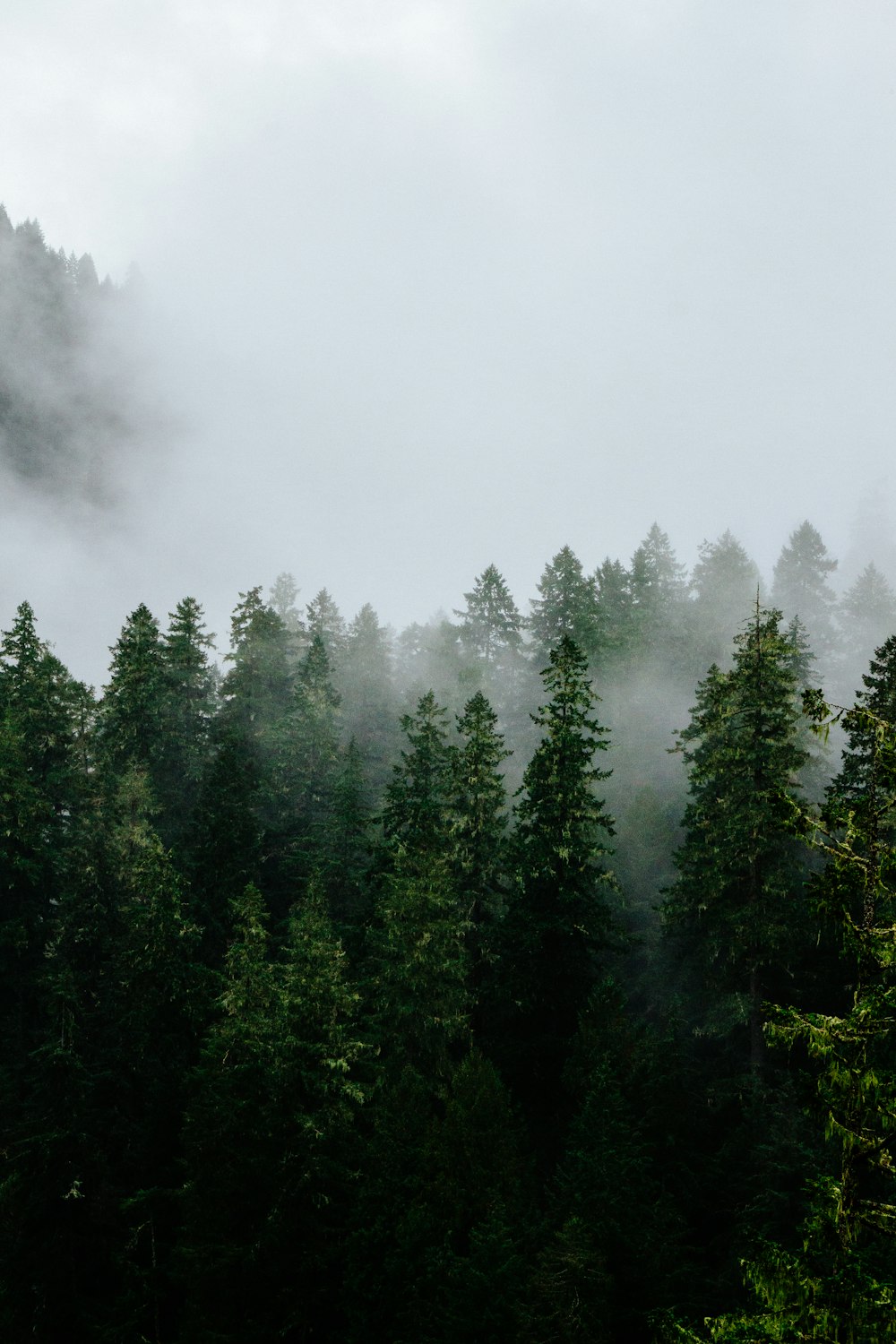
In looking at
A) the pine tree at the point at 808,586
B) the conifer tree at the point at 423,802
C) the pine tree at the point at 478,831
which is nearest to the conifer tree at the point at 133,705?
the conifer tree at the point at 423,802

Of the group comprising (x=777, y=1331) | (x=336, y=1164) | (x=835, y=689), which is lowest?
(x=336, y=1164)

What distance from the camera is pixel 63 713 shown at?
43.8 meters

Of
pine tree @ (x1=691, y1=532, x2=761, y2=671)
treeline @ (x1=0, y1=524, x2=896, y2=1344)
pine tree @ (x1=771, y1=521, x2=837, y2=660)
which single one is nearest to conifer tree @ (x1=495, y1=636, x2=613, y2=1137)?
treeline @ (x1=0, y1=524, x2=896, y2=1344)

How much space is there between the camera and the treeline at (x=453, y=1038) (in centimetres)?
1255

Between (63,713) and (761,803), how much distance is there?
35.7 meters

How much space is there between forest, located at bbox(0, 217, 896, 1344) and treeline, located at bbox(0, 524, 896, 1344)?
93 millimetres

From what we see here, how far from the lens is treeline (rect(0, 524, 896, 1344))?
12555 mm

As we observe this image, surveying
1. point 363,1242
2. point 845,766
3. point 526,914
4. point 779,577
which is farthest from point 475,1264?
point 779,577

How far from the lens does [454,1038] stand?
2705 cm

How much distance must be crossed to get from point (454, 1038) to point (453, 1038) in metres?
0.17

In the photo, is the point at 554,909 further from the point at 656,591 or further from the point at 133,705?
the point at 656,591

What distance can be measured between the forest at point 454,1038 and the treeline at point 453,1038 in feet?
0.30

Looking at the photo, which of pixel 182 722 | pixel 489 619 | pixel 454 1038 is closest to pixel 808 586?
pixel 489 619

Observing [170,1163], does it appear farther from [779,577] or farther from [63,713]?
[779,577]
